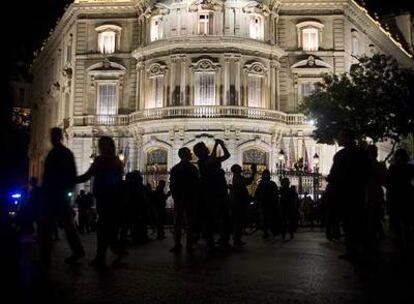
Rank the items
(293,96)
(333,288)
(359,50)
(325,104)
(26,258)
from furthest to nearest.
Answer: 1. (359,50)
2. (293,96)
3. (325,104)
4. (26,258)
5. (333,288)

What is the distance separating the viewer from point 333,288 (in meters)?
7.26

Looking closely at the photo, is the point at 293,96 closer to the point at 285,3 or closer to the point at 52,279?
the point at 285,3

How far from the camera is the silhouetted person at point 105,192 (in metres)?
9.48

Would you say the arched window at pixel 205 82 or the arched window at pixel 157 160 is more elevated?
the arched window at pixel 205 82

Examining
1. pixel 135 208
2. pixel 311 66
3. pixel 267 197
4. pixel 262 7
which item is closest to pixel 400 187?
pixel 267 197

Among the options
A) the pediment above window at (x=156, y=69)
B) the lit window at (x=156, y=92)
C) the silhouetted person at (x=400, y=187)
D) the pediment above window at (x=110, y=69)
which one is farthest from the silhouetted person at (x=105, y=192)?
the pediment above window at (x=110, y=69)

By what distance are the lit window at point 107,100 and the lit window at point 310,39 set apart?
12542mm

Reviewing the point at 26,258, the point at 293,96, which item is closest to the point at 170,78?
the point at 293,96

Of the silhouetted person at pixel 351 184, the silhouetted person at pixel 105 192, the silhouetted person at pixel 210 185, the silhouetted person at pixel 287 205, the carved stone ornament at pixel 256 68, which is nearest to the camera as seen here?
the silhouetted person at pixel 105 192

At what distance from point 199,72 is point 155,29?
447 cm

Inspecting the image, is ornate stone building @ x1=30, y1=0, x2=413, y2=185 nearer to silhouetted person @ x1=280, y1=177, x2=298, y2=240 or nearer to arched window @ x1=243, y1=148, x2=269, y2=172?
arched window @ x1=243, y1=148, x2=269, y2=172

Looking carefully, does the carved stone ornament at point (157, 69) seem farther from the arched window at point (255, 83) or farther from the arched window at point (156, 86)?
the arched window at point (255, 83)

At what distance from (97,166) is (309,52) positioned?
3310 cm

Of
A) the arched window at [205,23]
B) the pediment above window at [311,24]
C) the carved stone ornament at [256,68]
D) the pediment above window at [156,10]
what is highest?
the pediment above window at [156,10]
